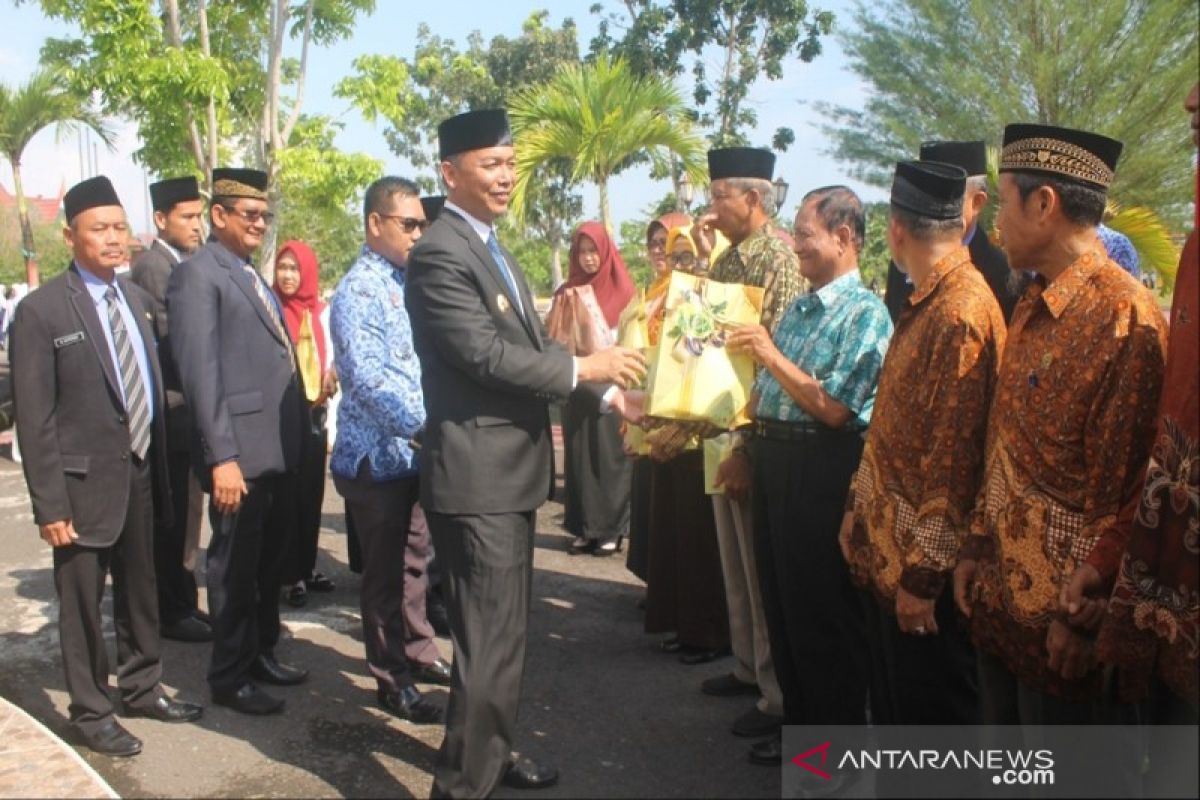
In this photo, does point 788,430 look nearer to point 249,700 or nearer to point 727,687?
point 727,687

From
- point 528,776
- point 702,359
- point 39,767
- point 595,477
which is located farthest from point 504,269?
point 595,477

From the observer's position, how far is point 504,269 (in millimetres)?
3609

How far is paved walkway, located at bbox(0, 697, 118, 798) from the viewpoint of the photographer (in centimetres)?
355

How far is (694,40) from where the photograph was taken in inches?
906

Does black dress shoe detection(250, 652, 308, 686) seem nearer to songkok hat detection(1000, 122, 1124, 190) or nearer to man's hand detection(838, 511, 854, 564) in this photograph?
man's hand detection(838, 511, 854, 564)

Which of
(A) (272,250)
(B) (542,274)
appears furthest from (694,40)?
(B) (542,274)

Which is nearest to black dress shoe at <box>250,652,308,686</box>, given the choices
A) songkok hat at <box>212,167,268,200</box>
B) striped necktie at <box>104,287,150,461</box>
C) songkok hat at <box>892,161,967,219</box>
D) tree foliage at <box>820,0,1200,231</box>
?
striped necktie at <box>104,287,150,461</box>

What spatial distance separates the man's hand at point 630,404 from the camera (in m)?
3.65

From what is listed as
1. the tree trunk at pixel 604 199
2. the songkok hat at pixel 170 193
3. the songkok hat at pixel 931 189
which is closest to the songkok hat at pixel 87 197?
the songkok hat at pixel 170 193

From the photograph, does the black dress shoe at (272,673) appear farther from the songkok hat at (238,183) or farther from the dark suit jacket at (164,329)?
the songkok hat at (238,183)

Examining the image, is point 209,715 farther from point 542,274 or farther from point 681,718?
point 542,274

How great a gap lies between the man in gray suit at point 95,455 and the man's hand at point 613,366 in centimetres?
190

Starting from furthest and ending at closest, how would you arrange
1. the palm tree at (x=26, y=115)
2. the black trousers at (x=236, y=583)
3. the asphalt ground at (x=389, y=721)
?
the palm tree at (x=26, y=115)
the black trousers at (x=236, y=583)
the asphalt ground at (x=389, y=721)

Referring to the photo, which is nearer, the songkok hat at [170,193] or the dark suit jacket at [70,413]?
the dark suit jacket at [70,413]
